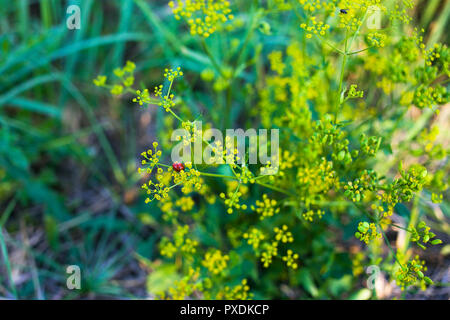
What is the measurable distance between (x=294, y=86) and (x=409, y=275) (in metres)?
0.94

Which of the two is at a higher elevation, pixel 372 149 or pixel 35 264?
pixel 372 149

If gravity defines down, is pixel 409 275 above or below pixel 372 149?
below

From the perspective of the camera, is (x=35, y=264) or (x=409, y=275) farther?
(x=35, y=264)

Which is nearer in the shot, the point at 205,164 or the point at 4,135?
the point at 205,164

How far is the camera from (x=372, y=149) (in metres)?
1.41

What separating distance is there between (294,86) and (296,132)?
0.73 ft

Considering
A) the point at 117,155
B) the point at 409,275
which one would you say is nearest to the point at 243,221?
the point at 409,275
